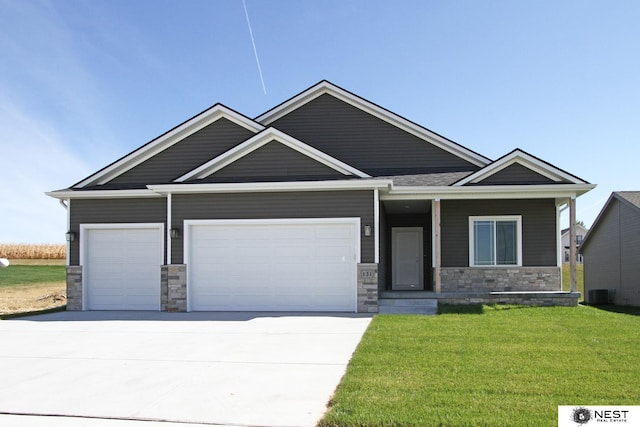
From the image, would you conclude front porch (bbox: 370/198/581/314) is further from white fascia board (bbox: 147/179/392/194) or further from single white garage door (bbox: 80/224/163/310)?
single white garage door (bbox: 80/224/163/310)

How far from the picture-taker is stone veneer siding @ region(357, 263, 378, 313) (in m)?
12.0

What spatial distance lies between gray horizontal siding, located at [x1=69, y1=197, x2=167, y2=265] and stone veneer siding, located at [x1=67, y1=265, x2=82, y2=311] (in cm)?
19

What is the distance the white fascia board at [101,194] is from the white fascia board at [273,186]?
841 millimetres

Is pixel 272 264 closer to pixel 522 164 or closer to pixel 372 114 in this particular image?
pixel 372 114

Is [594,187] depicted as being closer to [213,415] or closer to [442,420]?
[442,420]

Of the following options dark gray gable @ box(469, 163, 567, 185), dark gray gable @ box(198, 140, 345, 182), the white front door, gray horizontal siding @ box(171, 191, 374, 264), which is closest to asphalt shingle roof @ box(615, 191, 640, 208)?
dark gray gable @ box(469, 163, 567, 185)

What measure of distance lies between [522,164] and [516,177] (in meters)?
0.36

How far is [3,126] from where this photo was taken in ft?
49.2

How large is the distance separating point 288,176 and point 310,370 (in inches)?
273

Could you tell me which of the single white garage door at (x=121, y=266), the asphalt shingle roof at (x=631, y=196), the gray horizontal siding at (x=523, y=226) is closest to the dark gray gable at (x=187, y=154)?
the single white garage door at (x=121, y=266)

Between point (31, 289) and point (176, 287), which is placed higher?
point (176, 287)

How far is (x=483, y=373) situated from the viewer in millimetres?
5957

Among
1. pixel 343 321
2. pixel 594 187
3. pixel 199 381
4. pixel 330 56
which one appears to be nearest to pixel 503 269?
pixel 594 187

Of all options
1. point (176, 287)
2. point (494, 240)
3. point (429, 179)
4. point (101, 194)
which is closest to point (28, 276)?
point (101, 194)
